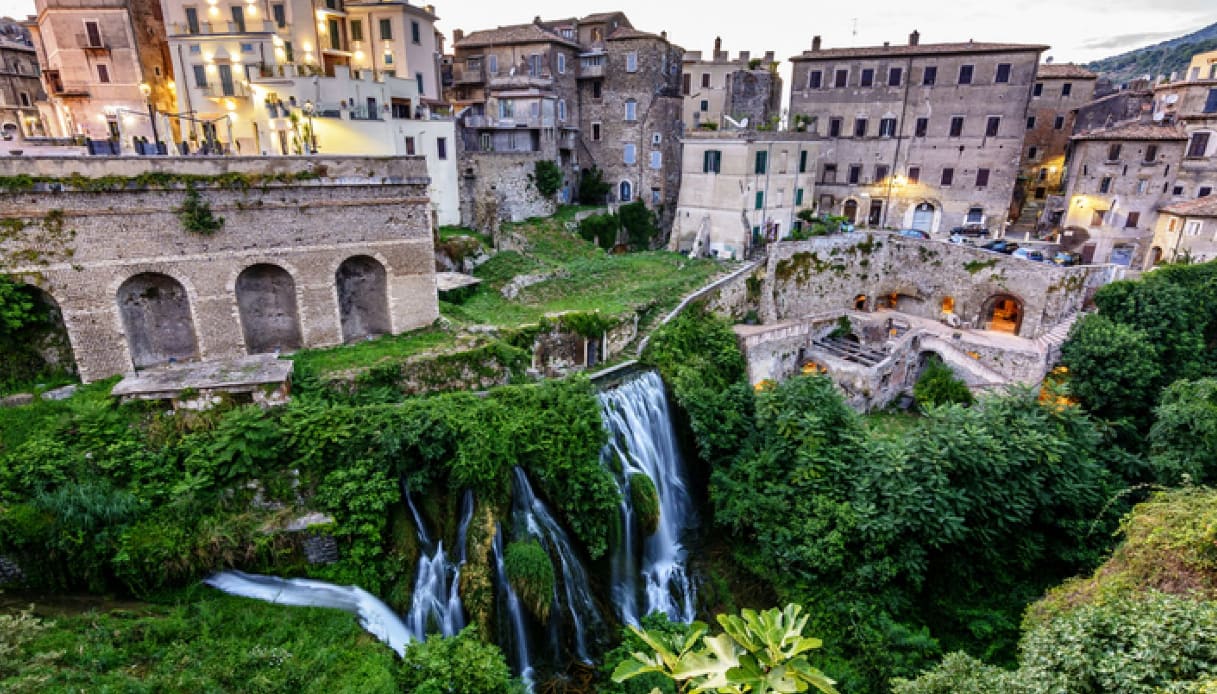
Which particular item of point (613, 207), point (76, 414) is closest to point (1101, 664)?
point (76, 414)

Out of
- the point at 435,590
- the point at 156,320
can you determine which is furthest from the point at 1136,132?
the point at 156,320

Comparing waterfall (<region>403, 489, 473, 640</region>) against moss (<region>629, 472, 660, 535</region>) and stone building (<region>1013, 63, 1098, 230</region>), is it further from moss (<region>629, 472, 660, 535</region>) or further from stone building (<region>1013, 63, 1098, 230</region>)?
stone building (<region>1013, 63, 1098, 230</region>)

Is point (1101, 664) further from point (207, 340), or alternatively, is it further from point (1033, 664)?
point (207, 340)

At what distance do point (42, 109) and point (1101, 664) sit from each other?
48760 mm

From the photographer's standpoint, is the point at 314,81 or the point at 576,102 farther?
the point at 576,102

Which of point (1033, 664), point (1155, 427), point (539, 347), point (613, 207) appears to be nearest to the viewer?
point (1033, 664)

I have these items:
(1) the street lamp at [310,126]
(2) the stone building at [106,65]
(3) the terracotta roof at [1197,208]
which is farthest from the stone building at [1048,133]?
(2) the stone building at [106,65]

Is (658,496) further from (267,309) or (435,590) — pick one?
(267,309)

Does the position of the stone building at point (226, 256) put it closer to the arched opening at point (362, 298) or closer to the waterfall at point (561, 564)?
the arched opening at point (362, 298)

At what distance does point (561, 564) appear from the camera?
1450 centimetres

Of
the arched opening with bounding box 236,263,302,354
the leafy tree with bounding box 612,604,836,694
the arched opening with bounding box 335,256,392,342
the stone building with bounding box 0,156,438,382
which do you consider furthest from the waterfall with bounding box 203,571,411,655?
the leafy tree with bounding box 612,604,836,694

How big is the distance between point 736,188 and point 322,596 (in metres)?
24.7

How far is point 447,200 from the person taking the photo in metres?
29.4

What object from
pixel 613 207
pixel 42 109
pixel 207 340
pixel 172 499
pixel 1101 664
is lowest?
pixel 172 499
